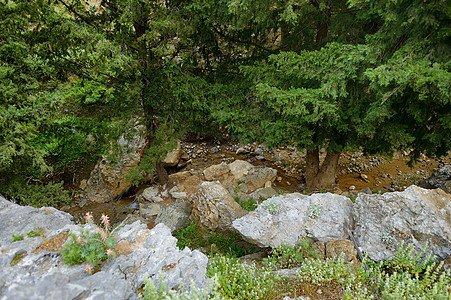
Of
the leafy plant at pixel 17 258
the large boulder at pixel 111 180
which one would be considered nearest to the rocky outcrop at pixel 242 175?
the large boulder at pixel 111 180

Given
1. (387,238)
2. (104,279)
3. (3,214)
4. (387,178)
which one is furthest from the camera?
(387,178)

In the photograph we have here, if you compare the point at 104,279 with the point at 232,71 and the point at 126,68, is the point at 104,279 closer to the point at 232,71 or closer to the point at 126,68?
the point at 126,68

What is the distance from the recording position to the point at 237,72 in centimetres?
1013

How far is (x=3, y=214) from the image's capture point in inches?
201

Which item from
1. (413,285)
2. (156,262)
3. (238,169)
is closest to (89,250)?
(156,262)

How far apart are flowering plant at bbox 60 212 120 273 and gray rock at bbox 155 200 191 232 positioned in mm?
4356

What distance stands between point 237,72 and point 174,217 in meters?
5.95

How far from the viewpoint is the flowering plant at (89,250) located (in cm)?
353

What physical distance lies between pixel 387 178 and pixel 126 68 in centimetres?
1234

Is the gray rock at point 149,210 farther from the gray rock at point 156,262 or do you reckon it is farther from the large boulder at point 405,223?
the large boulder at point 405,223

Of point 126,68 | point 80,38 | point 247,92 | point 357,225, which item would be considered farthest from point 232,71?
point 357,225

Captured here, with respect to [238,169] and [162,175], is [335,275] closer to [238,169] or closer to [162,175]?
[238,169]

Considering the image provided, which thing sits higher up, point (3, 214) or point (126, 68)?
point (126, 68)

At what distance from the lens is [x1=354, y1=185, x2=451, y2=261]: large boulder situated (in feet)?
17.5
